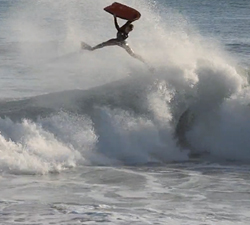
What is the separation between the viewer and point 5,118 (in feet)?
53.4

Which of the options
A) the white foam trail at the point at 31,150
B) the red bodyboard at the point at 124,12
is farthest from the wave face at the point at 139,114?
the red bodyboard at the point at 124,12

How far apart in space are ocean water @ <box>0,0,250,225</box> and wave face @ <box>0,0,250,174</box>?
0.03 meters

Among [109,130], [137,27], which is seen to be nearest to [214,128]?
[109,130]

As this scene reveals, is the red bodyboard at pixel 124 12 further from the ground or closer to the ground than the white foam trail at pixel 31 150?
further from the ground

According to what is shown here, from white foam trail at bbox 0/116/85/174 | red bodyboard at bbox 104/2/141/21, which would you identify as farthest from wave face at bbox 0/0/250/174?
red bodyboard at bbox 104/2/141/21

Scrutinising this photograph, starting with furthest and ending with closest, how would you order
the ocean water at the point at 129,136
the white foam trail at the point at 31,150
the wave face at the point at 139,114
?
the wave face at the point at 139,114
the white foam trail at the point at 31,150
the ocean water at the point at 129,136

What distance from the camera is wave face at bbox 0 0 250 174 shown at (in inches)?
610

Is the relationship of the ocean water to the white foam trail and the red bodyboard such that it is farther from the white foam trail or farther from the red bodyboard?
the red bodyboard

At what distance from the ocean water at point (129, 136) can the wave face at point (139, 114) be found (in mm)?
30

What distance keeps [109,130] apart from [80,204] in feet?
17.1

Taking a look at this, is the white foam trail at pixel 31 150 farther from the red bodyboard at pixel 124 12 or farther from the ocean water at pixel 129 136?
the red bodyboard at pixel 124 12

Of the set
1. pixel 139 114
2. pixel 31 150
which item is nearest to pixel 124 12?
pixel 139 114

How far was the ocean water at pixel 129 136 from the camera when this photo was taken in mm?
11672

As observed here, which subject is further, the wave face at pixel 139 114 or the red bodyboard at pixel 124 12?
the red bodyboard at pixel 124 12
